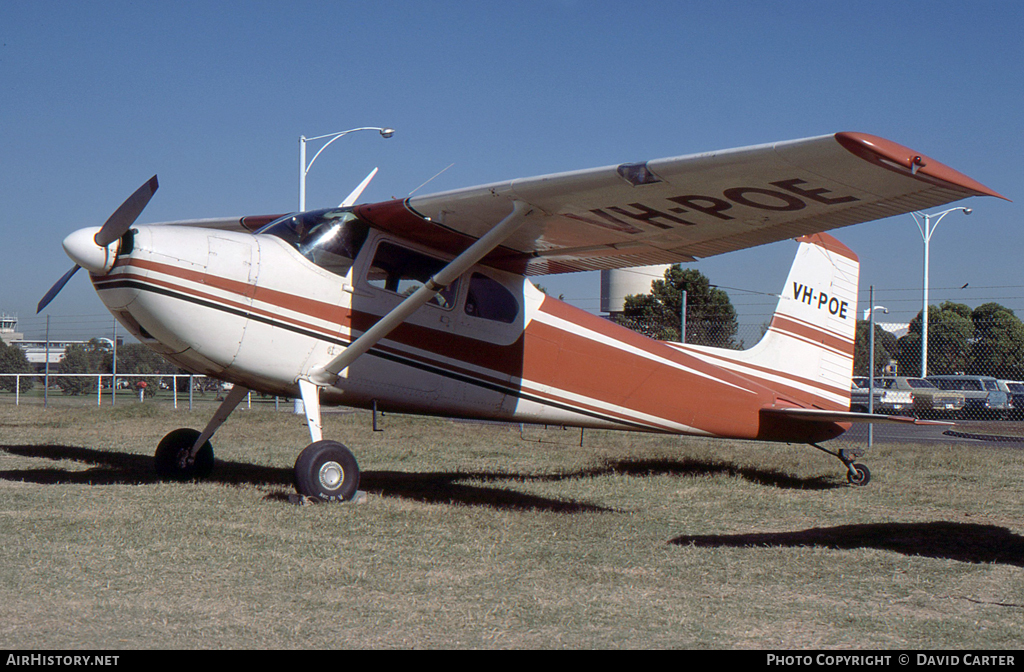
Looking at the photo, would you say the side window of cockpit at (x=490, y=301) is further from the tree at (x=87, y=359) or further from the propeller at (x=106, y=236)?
the tree at (x=87, y=359)

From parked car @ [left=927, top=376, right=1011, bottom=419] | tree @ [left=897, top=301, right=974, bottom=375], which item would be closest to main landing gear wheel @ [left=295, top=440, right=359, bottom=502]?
parked car @ [left=927, top=376, right=1011, bottom=419]

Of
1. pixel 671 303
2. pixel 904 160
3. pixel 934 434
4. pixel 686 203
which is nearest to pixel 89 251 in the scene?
pixel 686 203

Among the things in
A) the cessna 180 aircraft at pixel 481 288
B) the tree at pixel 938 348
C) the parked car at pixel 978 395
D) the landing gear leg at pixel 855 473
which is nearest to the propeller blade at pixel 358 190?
the cessna 180 aircraft at pixel 481 288

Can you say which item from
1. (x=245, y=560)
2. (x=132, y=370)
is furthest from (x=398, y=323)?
(x=132, y=370)

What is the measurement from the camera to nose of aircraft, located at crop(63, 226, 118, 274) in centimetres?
645

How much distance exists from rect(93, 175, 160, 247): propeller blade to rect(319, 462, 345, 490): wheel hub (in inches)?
95.9

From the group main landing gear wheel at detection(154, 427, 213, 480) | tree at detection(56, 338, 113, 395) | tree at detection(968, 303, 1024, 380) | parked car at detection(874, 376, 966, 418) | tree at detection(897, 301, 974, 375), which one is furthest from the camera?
tree at detection(56, 338, 113, 395)

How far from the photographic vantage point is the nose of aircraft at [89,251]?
Answer: 6453mm

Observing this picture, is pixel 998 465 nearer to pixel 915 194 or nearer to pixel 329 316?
pixel 915 194

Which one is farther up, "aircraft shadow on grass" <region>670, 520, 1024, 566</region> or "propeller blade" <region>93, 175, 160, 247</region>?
"propeller blade" <region>93, 175, 160, 247</region>

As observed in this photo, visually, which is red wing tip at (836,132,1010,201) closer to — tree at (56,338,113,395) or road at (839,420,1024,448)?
road at (839,420,1024,448)

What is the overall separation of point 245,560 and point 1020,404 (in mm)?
27050

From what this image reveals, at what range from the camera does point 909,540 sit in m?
6.09

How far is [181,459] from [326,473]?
2.52 meters
